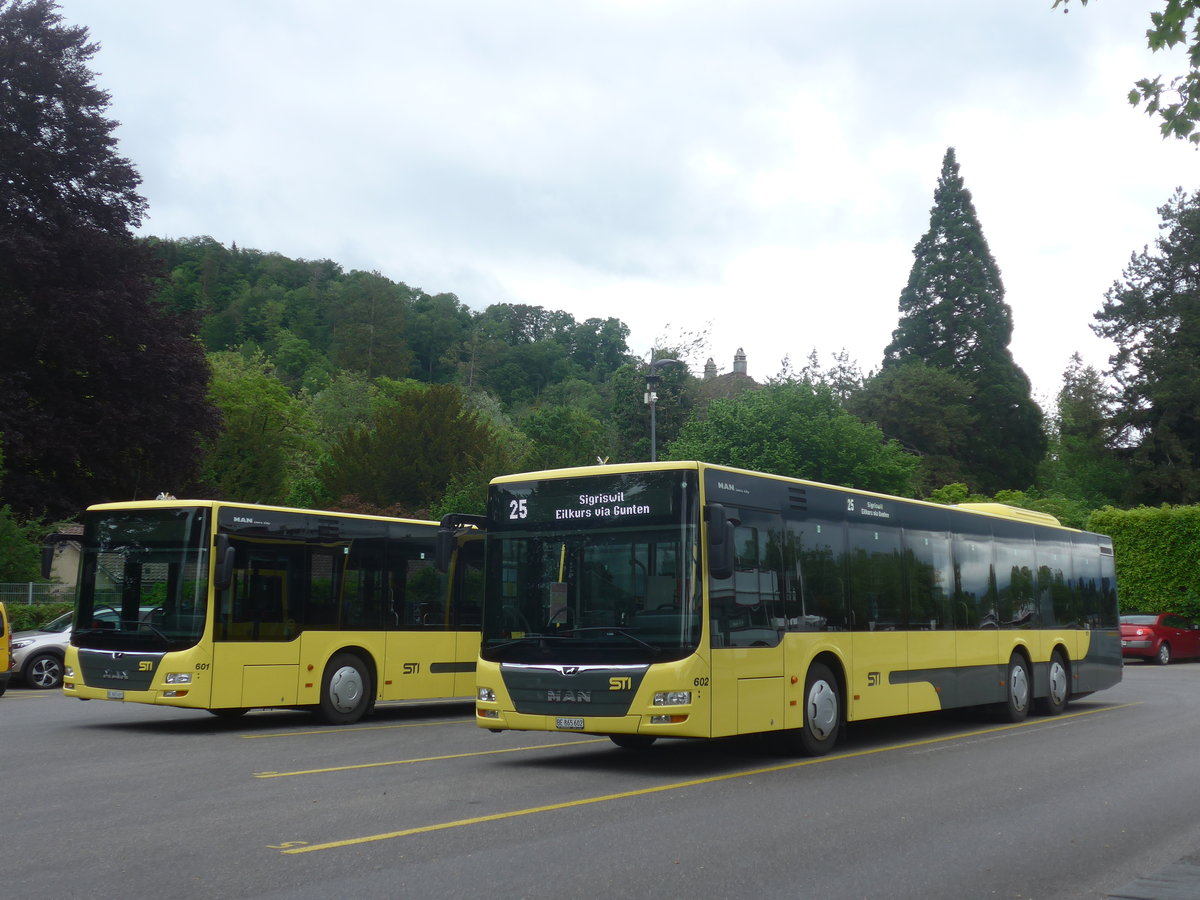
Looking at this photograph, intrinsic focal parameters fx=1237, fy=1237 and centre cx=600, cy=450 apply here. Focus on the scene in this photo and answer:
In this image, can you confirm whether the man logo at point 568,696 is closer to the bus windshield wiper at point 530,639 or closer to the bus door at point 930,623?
the bus windshield wiper at point 530,639

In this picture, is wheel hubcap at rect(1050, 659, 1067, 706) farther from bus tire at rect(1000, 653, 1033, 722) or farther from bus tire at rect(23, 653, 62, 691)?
bus tire at rect(23, 653, 62, 691)

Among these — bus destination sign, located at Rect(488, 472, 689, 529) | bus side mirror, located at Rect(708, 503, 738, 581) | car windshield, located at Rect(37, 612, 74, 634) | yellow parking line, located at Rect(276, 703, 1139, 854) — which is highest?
bus destination sign, located at Rect(488, 472, 689, 529)

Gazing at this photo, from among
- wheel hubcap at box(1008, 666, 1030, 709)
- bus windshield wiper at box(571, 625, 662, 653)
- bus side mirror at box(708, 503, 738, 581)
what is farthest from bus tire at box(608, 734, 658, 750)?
wheel hubcap at box(1008, 666, 1030, 709)

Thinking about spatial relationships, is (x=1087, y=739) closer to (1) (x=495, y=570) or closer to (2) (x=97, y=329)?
(1) (x=495, y=570)

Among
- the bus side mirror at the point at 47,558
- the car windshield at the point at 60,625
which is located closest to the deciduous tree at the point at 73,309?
the car windshield at the point at 60,625

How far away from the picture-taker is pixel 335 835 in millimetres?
8164

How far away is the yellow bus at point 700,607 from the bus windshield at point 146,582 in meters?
4.46

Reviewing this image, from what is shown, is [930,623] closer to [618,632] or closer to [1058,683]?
[1058,683]

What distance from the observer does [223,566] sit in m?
14.8

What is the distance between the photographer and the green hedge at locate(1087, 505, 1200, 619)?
4103 centimetres

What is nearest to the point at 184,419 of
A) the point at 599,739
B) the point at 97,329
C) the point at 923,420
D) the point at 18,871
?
the point at 97,329

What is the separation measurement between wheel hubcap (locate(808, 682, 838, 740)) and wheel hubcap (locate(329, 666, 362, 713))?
22.3 feet

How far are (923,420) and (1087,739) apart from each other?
55845 millimetres

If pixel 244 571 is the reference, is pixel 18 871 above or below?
below
